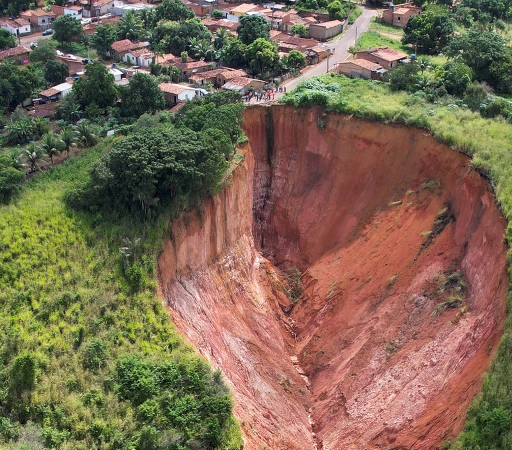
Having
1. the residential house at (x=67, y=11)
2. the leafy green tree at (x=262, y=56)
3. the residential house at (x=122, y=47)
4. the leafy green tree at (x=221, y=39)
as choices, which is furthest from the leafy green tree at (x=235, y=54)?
the residential house at (x=67, y=11)

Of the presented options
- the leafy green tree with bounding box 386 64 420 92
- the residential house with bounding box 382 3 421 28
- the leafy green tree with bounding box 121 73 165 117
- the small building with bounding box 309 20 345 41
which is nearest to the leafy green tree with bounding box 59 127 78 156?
the leafy green tree with bounding box 121 73 165 117

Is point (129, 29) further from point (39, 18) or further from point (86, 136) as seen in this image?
point (86, 136)

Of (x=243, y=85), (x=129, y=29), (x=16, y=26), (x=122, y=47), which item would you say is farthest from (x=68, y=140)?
(x=16, y=26)

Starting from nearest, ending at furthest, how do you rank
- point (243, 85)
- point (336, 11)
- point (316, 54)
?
point (243, 85), point (316, 54), point (336, 11)

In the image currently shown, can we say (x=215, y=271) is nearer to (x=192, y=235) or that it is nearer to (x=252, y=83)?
(x=192, y=235)

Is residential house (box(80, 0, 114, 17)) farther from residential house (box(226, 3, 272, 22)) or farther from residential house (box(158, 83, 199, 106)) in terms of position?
residential house (box(158, 83, 199, 106))

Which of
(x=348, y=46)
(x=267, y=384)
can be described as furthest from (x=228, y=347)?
(x=348, y=46)
